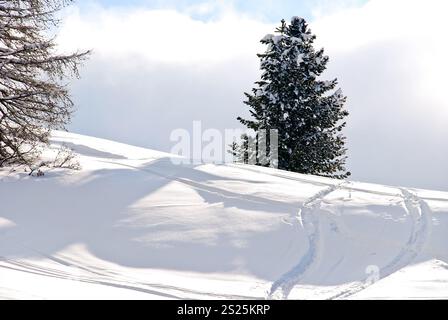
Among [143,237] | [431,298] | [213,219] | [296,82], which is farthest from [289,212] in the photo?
[296,82]

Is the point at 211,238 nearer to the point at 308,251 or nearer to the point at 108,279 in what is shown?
the point at 308,251

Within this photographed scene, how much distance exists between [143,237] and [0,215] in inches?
133

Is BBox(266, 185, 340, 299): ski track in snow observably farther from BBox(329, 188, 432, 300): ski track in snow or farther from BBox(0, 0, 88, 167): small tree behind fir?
BBox(0, 0, 88, 167): small tree behind fir

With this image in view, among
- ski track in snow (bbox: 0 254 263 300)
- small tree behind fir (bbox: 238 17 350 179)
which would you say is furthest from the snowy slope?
small tree behind fir (bbox: 238 17 350 179)

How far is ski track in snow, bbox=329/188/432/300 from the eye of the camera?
25.8 ft

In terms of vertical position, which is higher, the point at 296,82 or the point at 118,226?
the point at 296,82

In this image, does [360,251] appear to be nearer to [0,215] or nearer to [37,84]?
[0,215]

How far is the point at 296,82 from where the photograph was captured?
23469 millimetres

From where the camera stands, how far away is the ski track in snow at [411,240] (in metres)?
7.87

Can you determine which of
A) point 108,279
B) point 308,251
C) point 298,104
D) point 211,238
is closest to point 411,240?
point 308,251

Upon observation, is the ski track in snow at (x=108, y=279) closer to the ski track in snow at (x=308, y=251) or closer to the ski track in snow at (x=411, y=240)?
the ski track in snow at (x=308, y=251)

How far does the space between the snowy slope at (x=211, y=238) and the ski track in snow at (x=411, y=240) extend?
3 centimetres
